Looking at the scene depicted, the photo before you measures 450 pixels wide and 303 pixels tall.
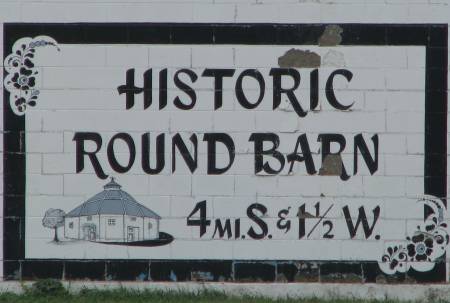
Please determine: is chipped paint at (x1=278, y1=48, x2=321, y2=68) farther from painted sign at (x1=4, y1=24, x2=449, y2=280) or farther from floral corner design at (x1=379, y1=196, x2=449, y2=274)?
floral corner design at (x1=379, y1=196, x2=449, y2=274)

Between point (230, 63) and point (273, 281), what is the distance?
198 cm

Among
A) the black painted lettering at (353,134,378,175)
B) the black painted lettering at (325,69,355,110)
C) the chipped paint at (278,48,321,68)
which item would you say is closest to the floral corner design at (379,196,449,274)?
the black painted lettering at (353,134,378,175)

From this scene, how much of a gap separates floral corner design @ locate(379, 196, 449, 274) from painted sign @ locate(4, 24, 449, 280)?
0.01 metres

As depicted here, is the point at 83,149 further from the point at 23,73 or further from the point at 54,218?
the point at 23,73

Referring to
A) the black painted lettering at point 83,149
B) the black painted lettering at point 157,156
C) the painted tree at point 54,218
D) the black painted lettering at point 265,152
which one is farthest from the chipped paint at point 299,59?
the painted tree at point 54,218

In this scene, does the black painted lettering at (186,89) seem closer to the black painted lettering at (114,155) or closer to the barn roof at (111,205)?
the black painted lettering at (114,155)

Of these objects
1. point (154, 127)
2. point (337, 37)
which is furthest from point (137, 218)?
point (337, 37)

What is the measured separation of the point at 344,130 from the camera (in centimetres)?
675

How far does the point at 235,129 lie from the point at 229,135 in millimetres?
76

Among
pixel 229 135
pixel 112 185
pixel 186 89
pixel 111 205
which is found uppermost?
pixel 186 89

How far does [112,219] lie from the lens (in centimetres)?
679

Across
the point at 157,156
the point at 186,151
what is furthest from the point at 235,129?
the point at 157,156

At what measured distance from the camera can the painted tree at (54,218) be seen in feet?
22.2
